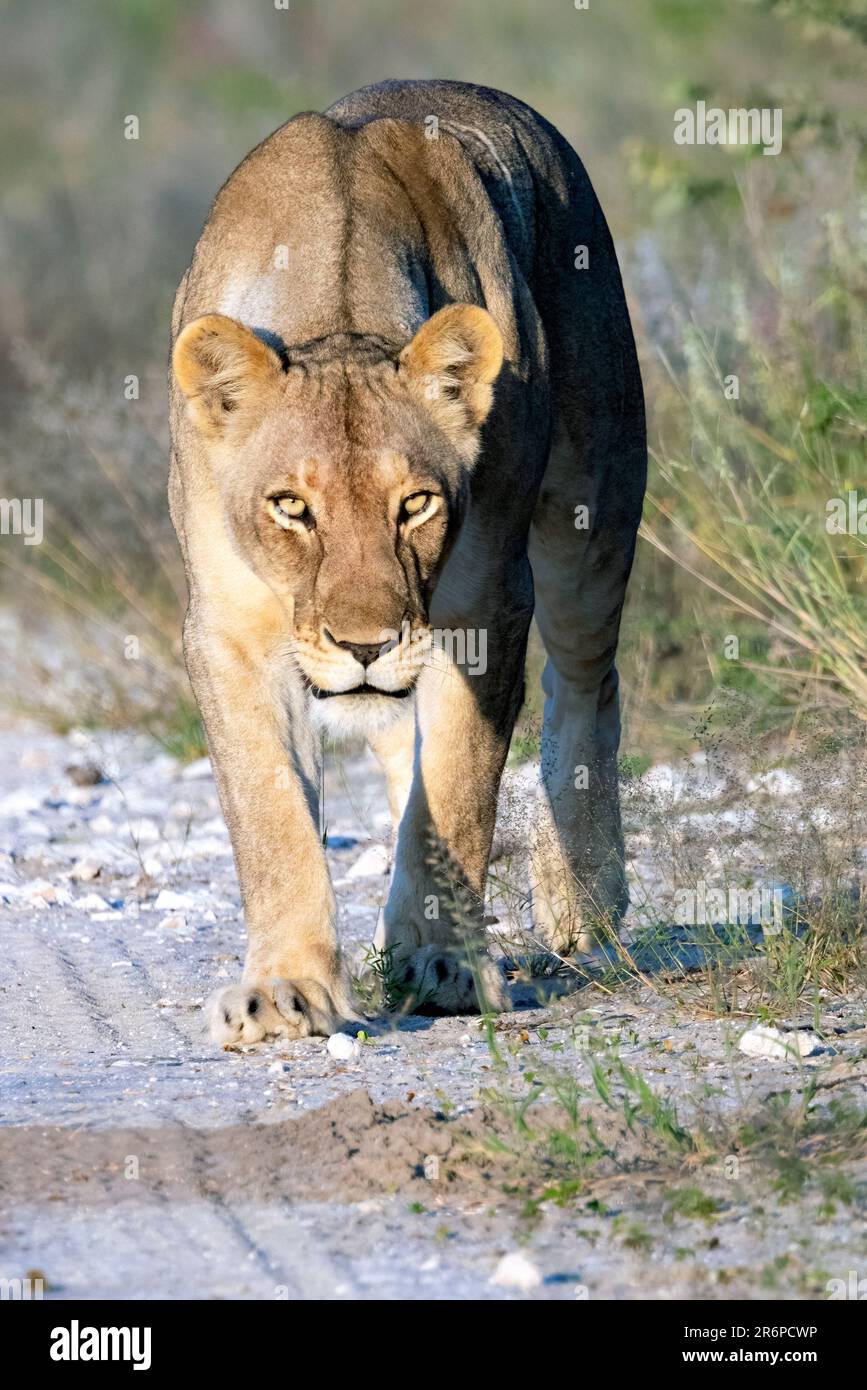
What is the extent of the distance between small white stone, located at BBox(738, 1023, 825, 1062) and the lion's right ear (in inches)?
63.2

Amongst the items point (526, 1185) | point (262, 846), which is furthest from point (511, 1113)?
point (262, 846)

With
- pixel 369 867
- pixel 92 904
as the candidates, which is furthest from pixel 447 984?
pixel 369 867

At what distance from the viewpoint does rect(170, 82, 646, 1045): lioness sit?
4.35 meters

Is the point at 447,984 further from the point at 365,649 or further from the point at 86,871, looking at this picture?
the point at 86,871

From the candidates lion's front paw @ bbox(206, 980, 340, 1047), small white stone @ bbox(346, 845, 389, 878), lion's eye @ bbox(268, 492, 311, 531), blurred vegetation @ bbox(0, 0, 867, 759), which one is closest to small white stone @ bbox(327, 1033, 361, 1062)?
lion's front paw @ bbox(206, 980, 340, 1047)

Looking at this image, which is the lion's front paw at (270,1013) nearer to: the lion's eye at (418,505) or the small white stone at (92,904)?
the lion's eye at (418,505)

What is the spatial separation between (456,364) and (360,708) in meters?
0.76

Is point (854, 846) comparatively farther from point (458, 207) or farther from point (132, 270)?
point (132, 270)

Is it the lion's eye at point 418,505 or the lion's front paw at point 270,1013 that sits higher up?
the lion's eye at point 418,505

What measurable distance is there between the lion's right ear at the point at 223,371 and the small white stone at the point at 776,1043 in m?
1.60

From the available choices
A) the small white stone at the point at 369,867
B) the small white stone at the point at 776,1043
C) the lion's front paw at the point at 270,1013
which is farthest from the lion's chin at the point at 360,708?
the small white stone at the point at 369,867

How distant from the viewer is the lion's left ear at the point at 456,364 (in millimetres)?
4477

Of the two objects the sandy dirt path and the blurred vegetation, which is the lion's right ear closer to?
the sandy dirt path
